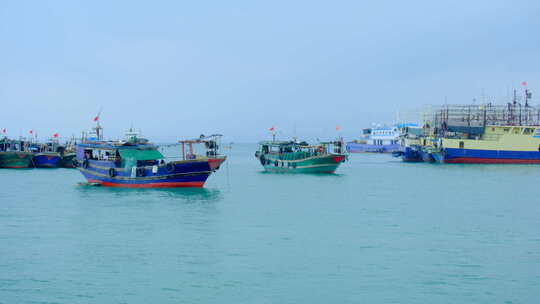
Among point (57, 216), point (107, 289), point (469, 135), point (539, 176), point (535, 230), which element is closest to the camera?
point (107, 289)

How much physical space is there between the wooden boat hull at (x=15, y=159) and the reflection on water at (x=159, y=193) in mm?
23294

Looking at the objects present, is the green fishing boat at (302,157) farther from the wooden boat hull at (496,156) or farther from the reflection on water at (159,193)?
the wooden boat hull at (496,156)

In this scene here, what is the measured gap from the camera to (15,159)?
55.2 meters

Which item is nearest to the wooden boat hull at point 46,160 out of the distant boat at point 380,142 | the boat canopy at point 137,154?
the boat canopy at point 137,154

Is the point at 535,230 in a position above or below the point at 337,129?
below

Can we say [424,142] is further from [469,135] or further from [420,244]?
[420,244]

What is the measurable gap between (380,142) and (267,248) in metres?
114

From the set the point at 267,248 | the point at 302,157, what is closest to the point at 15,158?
the point at 302,157

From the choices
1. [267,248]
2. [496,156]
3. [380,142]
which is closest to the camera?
[267,248]

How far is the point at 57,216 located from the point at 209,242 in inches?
373

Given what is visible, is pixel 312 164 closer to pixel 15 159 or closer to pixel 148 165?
pixel 148 165

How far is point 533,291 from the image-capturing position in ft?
42.3

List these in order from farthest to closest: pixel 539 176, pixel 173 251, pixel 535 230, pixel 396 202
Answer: pixel 539 176 < pixel 396 202 < pixel 535 230 < pixel 173 251

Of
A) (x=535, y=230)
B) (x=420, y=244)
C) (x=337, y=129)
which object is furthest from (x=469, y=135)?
(x=420, y=244)
